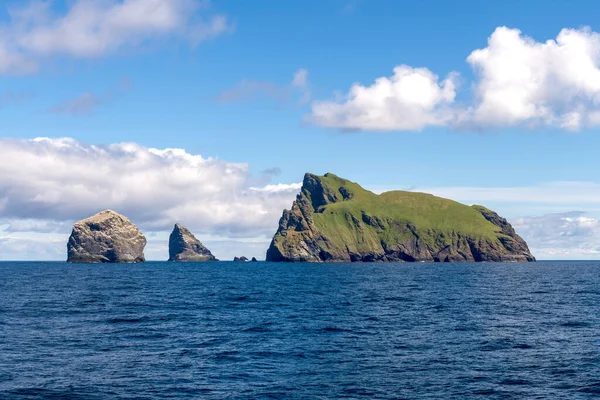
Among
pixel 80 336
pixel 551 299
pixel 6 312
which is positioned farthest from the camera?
pixel 551 299

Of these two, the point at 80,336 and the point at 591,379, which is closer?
the point at 591,379

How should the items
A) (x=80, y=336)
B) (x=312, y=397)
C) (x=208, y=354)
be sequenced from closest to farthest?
(x=312, y=397) → (x=208, y=354) → (x=80, y=336)

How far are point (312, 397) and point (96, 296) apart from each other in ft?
257

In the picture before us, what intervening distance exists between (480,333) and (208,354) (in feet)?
95.2

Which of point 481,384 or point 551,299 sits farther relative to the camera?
point 551,299

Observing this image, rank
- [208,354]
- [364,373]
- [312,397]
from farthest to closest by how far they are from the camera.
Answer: [208,354]
[364,373]
[312,397]

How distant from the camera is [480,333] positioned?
59.6 meters

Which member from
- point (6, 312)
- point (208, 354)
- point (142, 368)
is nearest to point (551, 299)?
point (208, 354)

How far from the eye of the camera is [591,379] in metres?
40.0

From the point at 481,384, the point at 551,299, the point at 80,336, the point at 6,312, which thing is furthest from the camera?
the point at 551,299

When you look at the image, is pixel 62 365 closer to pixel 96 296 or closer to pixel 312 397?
pixel 312 397

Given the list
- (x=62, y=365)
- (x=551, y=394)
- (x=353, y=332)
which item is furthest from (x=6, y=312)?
(x=551, y=394)

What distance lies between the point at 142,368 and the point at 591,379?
32536 millimetres

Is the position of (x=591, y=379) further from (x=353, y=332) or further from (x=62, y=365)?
(x=62, y=365)
